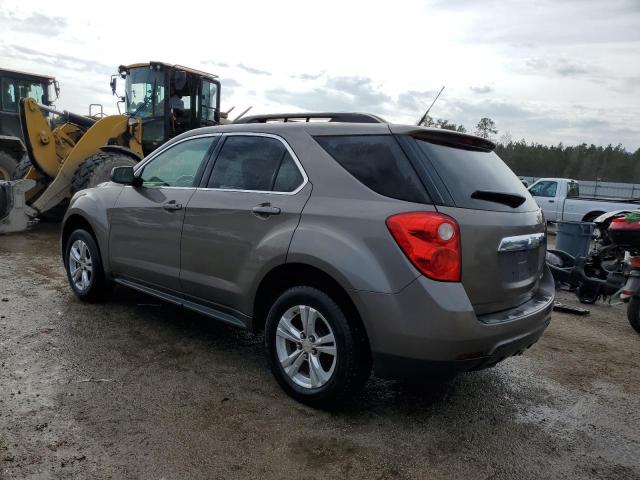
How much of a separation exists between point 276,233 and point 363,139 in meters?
0.81

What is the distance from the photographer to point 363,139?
3.23m

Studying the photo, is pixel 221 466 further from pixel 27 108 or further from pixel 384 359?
pixel 27 108

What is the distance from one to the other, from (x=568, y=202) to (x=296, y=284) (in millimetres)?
13947

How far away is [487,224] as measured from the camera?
9.78 ft

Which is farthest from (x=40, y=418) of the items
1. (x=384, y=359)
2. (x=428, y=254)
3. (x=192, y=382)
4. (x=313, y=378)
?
(x=428, y=254)

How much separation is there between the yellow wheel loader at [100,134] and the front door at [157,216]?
4.41 meters

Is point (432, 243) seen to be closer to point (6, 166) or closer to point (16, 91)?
point (6, 166)

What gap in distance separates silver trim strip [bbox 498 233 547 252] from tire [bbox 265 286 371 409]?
1.00 m

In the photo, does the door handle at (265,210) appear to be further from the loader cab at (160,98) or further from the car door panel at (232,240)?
the loader cab at (160,98)

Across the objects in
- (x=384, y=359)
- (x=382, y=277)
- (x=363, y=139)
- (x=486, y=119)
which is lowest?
(x=384, y=359)

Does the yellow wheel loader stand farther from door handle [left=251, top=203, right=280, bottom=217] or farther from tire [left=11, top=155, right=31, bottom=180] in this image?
Answer: door handle [left=251, top=203, right=280, bottom=217]

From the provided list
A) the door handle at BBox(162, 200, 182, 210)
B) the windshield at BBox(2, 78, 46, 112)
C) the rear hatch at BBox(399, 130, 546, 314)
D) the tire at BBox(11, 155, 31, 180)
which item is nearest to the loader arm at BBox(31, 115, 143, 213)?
the tire at BBox(11, 155, 31, 180)

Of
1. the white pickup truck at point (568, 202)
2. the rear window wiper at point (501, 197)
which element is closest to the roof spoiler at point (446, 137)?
the rear window wiper at point (501, 197)

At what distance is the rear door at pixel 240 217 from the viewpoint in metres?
3.40
